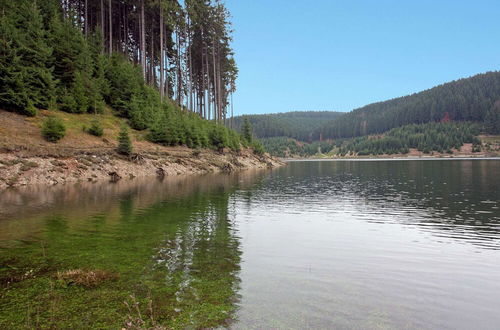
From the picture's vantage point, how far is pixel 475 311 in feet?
24.2

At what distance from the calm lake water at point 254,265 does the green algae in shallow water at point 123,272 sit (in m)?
0.04

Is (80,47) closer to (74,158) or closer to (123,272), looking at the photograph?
(74,158)

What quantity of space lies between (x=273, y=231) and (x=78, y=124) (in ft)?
128

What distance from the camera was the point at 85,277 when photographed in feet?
28.5

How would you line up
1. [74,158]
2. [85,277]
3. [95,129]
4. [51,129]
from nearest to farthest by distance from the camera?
1. [85,277]
2. [51,129]
3. [74,158]
4. [95,129]

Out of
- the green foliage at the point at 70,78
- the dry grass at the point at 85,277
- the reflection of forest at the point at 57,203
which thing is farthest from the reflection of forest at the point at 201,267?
the green foliage at the point at 70,78

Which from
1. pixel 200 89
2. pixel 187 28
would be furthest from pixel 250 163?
pixel 187 28

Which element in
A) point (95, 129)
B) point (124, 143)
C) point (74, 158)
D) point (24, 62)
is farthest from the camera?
point (95, 129)

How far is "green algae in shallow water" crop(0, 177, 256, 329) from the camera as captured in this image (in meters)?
6.72

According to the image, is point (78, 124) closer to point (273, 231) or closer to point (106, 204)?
point (106, 204)

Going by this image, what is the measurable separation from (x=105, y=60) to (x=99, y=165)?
23.6 meters

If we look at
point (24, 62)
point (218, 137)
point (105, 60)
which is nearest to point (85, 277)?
point (24, 62)

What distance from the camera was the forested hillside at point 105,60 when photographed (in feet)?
130

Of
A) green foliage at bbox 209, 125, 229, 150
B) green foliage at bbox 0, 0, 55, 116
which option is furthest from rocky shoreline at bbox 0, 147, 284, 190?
green foliage at bbox 0, 0, 55, 116
